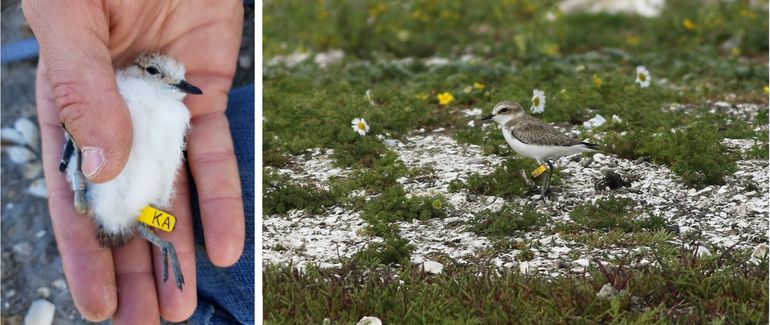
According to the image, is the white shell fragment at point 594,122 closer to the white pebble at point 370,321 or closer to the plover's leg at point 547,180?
the plover's leg at point 547,180

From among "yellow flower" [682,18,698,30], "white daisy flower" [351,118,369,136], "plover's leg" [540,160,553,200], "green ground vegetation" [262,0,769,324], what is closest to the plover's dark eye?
"green ground vegetation" [262,0,769,324]

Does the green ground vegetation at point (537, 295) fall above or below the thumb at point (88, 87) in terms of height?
below

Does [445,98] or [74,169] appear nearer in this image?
[74,169]

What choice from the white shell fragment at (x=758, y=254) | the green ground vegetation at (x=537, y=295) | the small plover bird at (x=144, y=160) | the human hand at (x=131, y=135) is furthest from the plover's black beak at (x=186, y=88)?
the white shell fragment at (x=758, y=254)

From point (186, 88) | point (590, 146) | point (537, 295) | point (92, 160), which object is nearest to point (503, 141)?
point (590, 146)

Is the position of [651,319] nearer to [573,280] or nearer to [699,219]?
[573,280]

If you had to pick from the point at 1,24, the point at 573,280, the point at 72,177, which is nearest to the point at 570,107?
the point at 573,280

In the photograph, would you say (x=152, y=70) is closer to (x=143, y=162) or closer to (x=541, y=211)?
(x=143, y=162)
